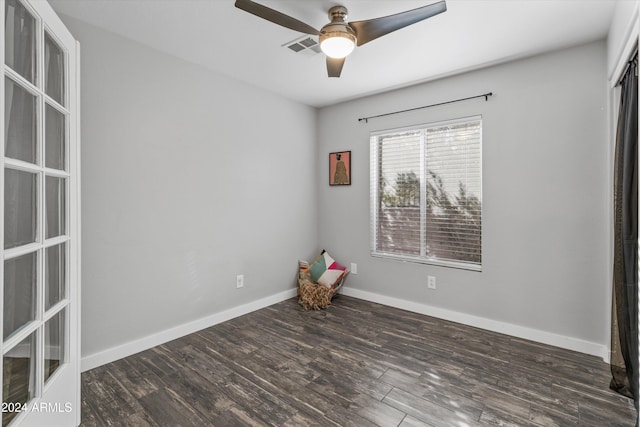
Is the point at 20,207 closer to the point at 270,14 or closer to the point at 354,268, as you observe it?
the point at 270,14

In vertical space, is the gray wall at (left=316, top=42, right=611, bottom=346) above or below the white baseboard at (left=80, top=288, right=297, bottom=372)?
above

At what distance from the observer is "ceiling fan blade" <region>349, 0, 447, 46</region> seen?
1829 mm

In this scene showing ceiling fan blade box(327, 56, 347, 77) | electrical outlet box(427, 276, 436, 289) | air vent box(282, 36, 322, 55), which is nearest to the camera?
ceiling fan blade box(327, 56, 347, 77)

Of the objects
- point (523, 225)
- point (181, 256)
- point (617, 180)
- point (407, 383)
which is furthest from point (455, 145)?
point (181, 256)

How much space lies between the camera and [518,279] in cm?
294

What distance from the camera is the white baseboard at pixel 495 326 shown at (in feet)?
8.57

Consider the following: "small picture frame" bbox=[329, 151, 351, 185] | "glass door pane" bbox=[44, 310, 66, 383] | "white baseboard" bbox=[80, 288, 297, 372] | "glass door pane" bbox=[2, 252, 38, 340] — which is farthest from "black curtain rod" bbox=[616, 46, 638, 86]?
"white baseboard" bbox=[80, 288, 297, 372]

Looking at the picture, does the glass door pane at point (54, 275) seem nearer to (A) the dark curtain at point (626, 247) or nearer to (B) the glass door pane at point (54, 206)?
(B) the glass door pane at point (54, 206)

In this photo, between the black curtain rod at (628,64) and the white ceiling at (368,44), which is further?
the white ceiling at (368,44)

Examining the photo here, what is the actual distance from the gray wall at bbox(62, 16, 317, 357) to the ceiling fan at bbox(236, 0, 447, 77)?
1.34 m

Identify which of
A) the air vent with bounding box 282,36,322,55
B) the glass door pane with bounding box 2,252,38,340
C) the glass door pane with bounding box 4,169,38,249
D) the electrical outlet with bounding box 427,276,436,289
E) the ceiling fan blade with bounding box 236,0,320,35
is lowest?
the electrical outlet with bounding box 427,276,436,289

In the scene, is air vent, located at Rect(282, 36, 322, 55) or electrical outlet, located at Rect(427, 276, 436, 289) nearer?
air vent, located at Rect(282, 36, 322, 55)

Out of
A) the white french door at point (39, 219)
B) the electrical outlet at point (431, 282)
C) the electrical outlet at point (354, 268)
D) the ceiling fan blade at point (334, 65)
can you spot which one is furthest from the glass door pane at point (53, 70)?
the electrical outlet at point (431, 282)

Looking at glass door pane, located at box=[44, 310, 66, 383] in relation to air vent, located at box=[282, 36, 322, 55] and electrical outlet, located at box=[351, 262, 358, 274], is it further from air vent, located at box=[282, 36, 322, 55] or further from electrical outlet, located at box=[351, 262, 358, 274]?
electrical outlet, located at box=[351, 262, 358, 274]
